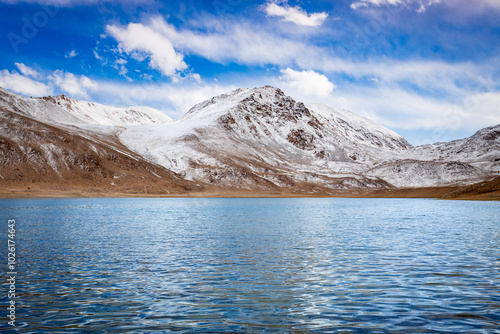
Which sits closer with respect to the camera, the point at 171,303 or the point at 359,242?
the point at 171,303

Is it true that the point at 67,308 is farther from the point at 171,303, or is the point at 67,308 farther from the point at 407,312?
the point at 407,312

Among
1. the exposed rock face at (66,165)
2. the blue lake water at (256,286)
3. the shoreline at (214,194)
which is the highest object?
the exposed rock face at (66,165)

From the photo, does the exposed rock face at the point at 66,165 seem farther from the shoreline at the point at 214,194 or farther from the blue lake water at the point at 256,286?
the blue lake water at the point at 256,286

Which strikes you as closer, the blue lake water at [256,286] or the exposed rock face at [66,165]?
the blue lake water at [256,286]

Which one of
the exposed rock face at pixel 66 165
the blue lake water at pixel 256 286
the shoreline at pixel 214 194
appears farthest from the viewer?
the exposed rock face at pixel 66 165

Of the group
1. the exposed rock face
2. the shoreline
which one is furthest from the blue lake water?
the exposed rock face

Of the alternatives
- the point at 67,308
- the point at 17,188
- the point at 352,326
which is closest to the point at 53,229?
the point at 67,308

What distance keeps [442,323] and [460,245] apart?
1849cm

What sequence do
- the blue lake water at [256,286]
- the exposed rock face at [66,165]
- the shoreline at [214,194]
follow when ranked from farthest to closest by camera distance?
the exposed rock face at [66,165], the shoreline at [214,194], the blue lake water at [256,286]

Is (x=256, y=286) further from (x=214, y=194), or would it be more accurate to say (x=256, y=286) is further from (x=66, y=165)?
(x=214, y=194)

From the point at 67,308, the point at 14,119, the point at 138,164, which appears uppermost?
the point at 14,119

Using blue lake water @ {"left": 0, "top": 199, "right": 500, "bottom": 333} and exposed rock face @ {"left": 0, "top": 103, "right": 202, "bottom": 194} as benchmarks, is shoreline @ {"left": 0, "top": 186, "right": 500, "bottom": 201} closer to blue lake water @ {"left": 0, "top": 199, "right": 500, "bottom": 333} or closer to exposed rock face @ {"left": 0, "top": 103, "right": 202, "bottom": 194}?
exposed rock face @ {"left": 0, "top": 103, "right": 202, "bottom": 194}

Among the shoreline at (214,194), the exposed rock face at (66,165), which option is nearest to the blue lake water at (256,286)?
the shoreline at (214,194)

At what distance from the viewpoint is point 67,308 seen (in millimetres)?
13562
